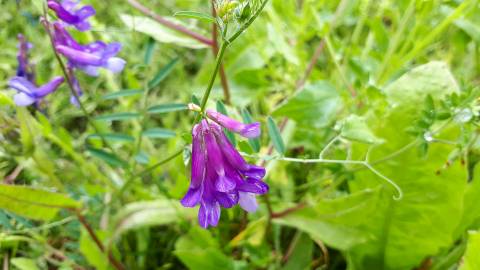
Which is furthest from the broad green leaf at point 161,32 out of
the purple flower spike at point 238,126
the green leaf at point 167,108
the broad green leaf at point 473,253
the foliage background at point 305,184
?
the broad green leaf at point 473,253

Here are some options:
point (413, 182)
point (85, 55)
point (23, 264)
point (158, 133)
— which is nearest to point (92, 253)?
point (23, 264)

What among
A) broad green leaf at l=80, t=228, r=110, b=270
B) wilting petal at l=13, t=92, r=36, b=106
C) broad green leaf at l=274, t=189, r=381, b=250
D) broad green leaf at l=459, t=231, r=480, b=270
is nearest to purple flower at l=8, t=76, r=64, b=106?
wilting petal at l=13, t=92, r=36, b=106

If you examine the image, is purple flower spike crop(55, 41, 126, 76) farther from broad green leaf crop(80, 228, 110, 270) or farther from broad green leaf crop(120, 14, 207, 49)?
broad green leaf crop(80, 228, 110, 270)

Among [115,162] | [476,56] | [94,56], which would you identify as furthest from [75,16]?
[476,56]

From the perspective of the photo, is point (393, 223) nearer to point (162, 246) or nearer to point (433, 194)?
point (433, 194)

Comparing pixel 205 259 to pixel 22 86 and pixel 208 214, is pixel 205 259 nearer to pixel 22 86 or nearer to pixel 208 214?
pixel 208 214

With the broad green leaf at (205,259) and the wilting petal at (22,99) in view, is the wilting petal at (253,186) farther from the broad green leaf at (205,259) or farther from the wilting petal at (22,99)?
the wilting petal at (22,99)
